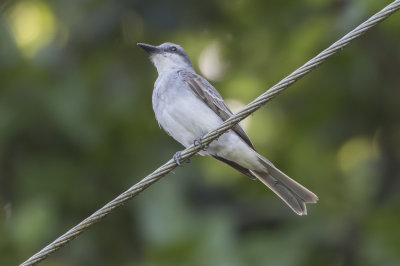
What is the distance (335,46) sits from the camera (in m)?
3.75

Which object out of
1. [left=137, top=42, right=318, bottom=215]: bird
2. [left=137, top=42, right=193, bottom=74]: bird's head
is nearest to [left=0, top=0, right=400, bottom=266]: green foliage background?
[left=137, top=42, right=193, bottom=74]: bird's head

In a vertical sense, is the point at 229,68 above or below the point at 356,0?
above

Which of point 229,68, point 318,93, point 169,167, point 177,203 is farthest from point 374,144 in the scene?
point 169,167

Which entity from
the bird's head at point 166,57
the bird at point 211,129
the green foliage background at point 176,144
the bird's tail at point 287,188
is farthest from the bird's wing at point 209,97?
the green foliage background at point 176,144

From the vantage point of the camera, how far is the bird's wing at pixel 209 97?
5491 mm

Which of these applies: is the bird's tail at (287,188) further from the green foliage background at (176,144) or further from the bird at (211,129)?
the green foliage background at (176,144)

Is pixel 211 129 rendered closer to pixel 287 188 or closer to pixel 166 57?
pixel 287 188

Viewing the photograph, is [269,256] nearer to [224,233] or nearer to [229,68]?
[224,233]

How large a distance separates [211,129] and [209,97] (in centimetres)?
33

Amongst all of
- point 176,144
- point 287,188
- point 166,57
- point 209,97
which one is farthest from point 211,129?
point 176,144

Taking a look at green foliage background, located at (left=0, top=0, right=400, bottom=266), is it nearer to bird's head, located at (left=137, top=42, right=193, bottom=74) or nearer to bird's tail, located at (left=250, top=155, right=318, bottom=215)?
bird's head, located at (left=137, top=42, right=193, bottom=74)

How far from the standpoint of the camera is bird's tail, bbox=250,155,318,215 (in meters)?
5.28

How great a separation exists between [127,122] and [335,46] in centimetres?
418

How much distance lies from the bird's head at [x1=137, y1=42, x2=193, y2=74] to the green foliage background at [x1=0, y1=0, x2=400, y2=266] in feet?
3.24
